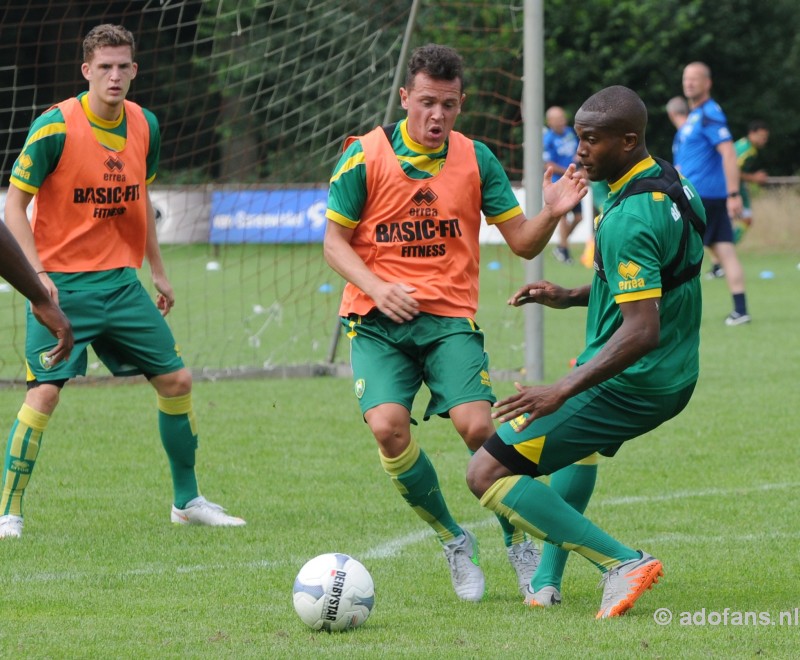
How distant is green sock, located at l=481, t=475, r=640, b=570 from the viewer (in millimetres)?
4703

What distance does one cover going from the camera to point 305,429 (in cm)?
895

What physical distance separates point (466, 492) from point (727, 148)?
776 cm

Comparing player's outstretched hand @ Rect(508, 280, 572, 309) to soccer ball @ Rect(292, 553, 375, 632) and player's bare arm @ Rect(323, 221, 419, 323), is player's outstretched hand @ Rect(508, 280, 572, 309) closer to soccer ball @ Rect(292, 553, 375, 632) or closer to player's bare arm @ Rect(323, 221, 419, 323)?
player's bare arm @ Rect(323, 221, 419, 323)

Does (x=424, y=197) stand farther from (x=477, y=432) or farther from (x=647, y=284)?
(x=647, y=284)

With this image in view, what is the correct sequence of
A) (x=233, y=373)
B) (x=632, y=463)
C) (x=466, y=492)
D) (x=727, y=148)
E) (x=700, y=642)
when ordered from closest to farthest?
1. (x=700, y=642)
2. (x=466, y=492)
3. (x=632, y=463)
4. (x=233, y=373)
5. (x=727, y=148)

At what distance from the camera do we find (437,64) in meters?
5.34

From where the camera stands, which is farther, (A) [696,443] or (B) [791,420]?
(B) [791,420]

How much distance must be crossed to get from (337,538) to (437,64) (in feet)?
7.16

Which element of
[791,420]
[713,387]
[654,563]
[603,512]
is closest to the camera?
[654,563]

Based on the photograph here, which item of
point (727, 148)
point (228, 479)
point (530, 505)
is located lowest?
point (228, 479)

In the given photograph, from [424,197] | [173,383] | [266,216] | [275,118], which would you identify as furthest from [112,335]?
[266,216]

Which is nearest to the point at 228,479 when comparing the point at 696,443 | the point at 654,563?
the point at 696,443

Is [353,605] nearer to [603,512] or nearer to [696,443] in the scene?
[603,512]

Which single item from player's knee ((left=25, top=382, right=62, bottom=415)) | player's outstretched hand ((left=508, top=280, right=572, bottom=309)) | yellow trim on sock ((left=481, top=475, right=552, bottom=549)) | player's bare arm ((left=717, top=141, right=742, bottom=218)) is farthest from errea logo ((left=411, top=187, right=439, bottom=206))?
player's bare arm ((left=717, top=141, right=742, bottom=218))
